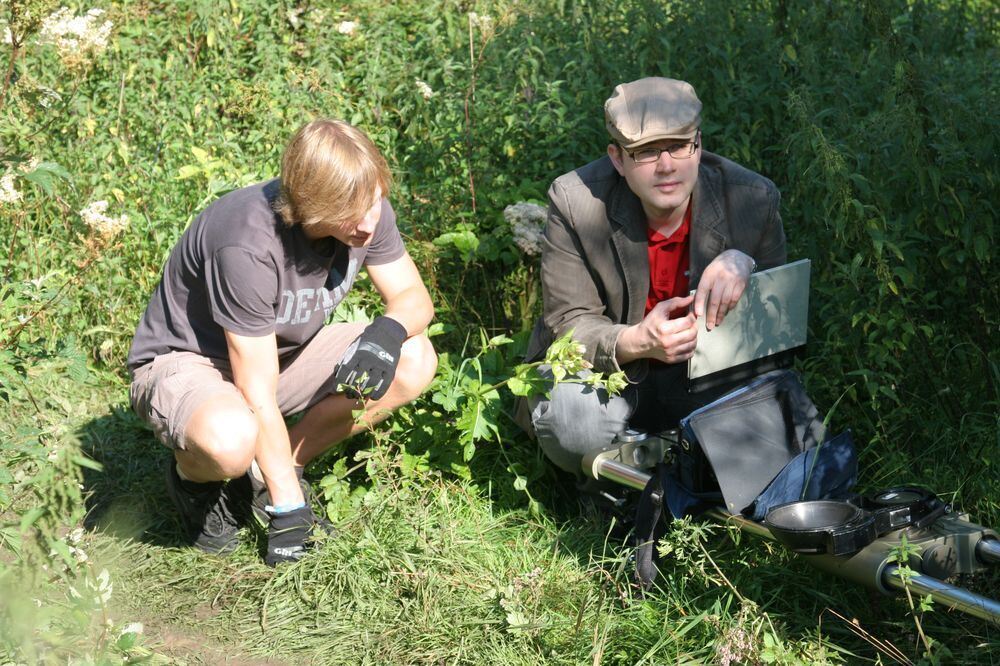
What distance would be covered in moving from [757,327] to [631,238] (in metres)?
0.46

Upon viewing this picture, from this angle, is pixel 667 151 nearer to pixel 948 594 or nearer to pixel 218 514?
pixel 948 594

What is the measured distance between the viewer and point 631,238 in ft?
10.9

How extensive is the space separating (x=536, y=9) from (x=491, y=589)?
3223 mm

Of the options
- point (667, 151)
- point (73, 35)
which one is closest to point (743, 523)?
point (667, 151)

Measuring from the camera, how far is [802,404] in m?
3.13

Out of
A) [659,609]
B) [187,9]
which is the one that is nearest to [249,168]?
[187,9]

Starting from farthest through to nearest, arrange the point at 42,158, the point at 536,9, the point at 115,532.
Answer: the point at 536,9 → the point at 42,158 → the point at 115,532

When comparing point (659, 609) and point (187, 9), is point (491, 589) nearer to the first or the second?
point (659, 609)

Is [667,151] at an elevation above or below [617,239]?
above

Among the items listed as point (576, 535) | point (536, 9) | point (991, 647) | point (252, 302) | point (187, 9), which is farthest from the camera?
point (187, 9)

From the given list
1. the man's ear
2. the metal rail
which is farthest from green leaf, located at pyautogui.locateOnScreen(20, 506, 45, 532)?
the man's ear

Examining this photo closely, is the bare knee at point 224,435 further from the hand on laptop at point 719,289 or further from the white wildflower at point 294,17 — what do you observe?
the white wildflower at point 294,17

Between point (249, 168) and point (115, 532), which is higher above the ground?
point (249, 168)

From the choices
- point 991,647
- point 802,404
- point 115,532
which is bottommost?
point 115,532
